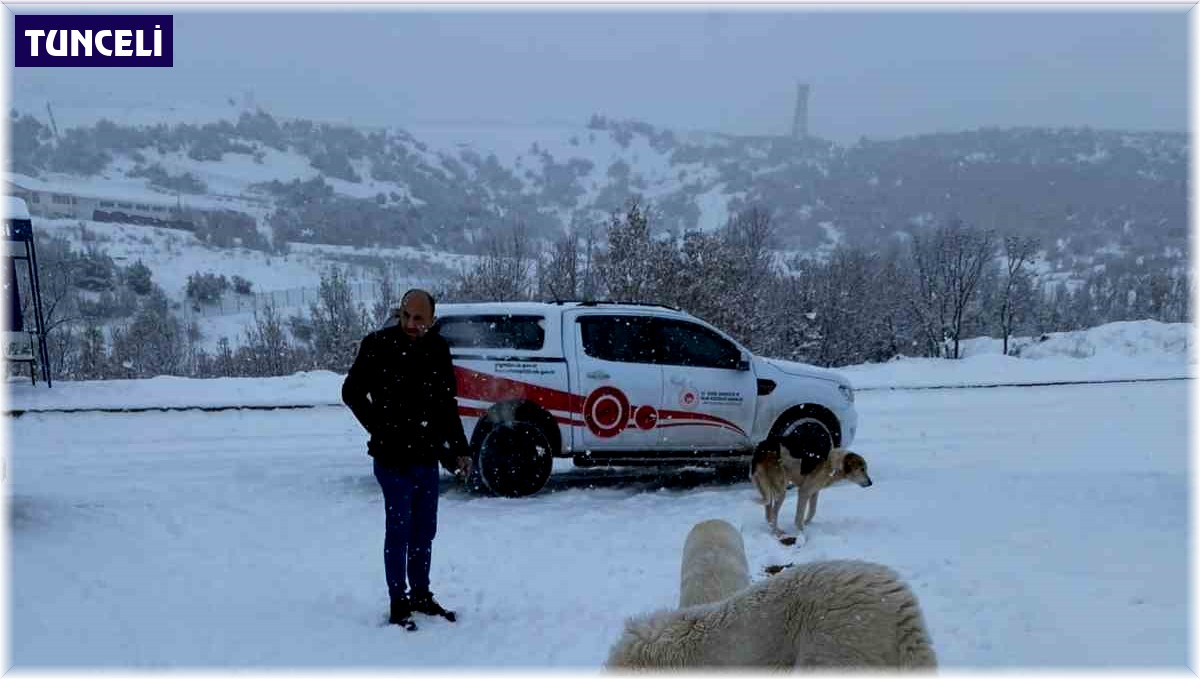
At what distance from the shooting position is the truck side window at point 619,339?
28.8 feet

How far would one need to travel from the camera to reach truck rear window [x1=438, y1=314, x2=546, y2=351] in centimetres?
858

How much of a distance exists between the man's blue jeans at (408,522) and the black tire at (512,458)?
3.37 meters

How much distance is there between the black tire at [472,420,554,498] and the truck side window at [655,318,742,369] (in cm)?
169

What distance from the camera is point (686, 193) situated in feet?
312

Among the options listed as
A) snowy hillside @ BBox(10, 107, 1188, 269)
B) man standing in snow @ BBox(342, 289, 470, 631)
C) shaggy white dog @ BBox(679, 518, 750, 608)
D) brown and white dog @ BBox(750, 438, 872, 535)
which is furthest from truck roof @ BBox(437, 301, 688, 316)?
snowy hillside @ BBox(10, 107, 1188, 269)

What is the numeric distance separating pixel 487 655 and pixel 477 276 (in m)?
30.9

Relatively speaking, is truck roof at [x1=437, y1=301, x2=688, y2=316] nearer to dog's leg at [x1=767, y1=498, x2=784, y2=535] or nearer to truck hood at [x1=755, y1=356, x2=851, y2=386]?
truck hood at [x1=755, y1=356, x2=851, y2=386]

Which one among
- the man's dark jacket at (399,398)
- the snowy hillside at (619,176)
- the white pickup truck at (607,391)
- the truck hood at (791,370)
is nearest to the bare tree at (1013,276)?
the snowy hillside at (619,176)

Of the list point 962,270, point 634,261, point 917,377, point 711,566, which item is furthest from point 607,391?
point 962,270

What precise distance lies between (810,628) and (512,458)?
6.43 metres

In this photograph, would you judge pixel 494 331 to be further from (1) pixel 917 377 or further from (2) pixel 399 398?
(1) pixel 917 377

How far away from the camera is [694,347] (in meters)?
9.07

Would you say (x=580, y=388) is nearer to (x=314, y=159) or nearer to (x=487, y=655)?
(x=487, y=655)

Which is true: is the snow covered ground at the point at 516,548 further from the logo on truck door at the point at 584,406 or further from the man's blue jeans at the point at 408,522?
the logo on truck door at the point at 584,406
